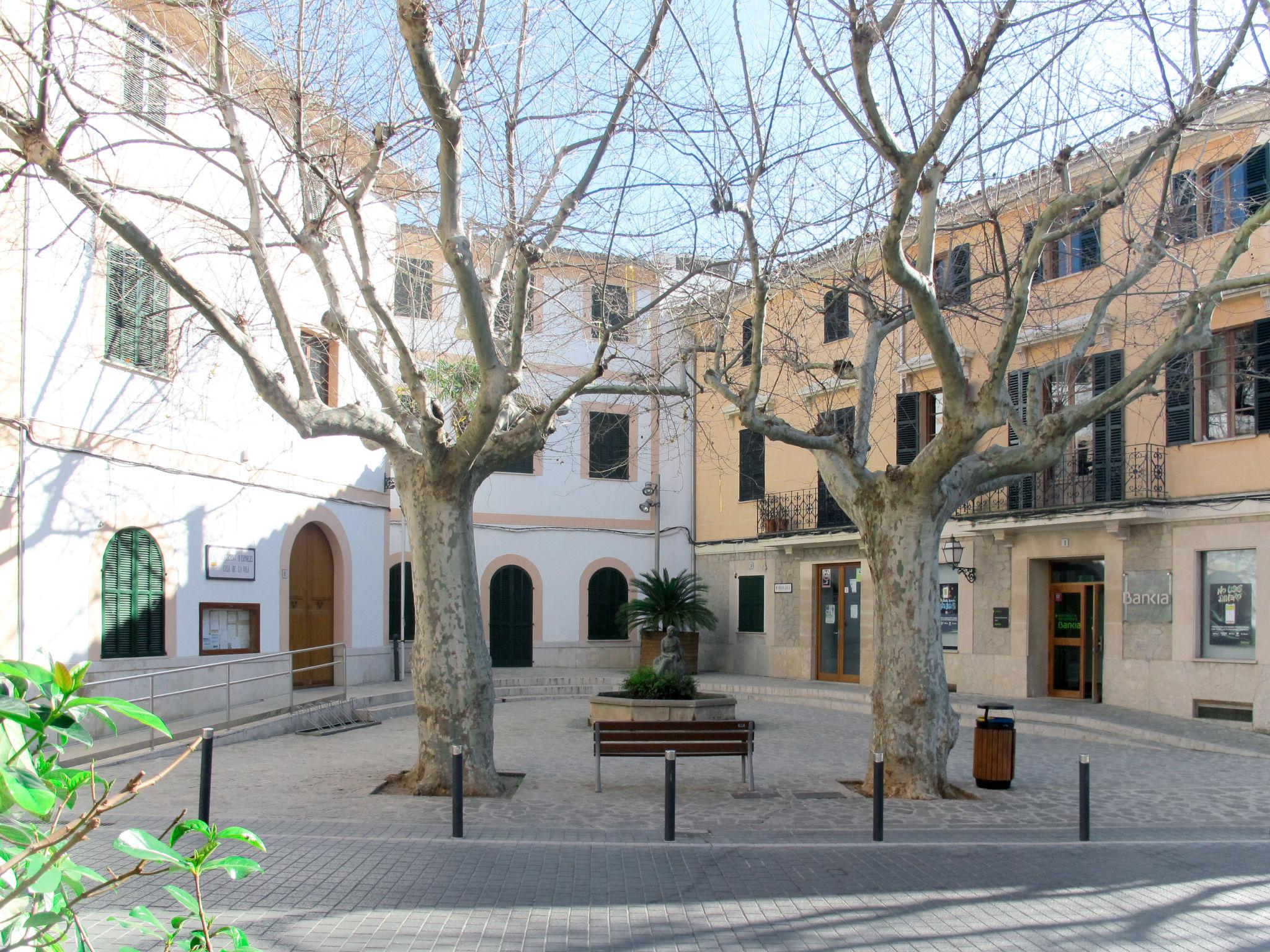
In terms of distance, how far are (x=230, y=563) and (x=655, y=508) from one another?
41.9 feet

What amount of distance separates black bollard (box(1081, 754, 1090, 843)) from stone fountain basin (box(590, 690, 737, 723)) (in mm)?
7097

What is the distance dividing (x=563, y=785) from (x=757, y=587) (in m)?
15.4

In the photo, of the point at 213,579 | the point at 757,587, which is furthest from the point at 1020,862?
the point at 757,587

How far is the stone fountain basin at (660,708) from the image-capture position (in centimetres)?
1580

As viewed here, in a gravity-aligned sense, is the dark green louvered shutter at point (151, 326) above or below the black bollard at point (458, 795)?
above

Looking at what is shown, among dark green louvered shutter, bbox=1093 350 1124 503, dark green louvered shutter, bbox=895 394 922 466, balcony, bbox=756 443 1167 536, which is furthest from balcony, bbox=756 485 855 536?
dark green louvered shutter, bbox=1093 350 1124 503

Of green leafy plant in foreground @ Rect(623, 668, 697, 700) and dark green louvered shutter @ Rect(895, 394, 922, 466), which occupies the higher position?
dark green louvered shutter @ Rect(895, 394, 922, 466)

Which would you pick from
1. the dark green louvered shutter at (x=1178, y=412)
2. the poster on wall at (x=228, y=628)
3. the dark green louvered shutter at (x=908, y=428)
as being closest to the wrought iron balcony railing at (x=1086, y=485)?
the dark green louvered shutter at (x=1178, y=412)

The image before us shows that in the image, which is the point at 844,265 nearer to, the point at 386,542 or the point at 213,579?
the point at 213,579

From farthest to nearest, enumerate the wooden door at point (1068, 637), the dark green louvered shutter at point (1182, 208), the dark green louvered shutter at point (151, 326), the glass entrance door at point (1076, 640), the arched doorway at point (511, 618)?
1. the arched doorway at point (511, 618)
2. the wooden door at point (1068, 637)
3. the glass entrance door at point (1076, 640)
4. the dark green louvered shutter at point (151, 326)
5. the dark green louvered shutter at point (1182, 208)

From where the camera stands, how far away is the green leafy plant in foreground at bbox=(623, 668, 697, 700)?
52.8 feet

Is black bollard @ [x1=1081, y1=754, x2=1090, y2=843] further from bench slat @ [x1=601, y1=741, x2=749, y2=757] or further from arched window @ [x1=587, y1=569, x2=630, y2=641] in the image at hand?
arched window @ [x1=587, y1=569, x2=630, y2=641]

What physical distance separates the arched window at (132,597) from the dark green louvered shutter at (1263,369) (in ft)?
53.0

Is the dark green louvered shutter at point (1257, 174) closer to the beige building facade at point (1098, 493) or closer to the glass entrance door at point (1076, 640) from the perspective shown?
the beige building facade at point (1098, 493)
